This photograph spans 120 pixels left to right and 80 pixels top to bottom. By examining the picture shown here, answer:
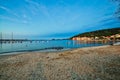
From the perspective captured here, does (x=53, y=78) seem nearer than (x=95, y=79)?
No

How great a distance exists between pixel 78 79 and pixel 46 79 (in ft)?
6.10

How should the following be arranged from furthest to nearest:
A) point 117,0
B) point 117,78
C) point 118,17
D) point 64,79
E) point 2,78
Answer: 1. point 118,17
2. point 117,0
3. point 2,78
4. point 64,79
5. point 117,78

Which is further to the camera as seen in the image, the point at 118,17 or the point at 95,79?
the point at 118,17

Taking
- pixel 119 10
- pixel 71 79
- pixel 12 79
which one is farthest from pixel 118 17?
pixel 12 79

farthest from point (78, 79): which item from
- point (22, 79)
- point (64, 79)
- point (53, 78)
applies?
point (22, 79)

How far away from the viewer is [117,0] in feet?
43.2

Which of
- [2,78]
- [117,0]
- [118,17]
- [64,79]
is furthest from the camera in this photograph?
[118,17]

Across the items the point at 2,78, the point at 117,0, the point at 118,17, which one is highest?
the point at 117,0

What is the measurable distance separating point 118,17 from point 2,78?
14.1 metres

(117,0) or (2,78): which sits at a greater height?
(117,0)

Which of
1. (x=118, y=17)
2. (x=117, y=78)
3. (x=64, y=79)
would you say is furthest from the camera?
(x=118, y=17)

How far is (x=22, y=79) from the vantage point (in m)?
7.00

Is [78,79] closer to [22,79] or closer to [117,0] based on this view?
[22,79]

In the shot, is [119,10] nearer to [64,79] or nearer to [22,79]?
[64,79]
